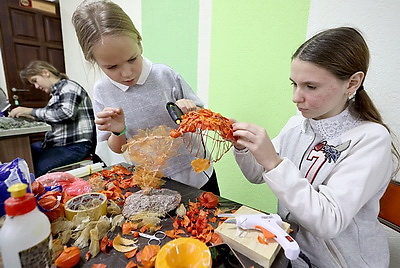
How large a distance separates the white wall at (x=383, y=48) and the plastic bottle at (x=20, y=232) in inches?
54.0

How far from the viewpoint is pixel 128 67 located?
909 mm

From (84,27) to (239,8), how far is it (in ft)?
3.37

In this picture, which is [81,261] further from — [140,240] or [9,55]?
[9,55]

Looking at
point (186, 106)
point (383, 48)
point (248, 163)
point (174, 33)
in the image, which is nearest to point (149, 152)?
point (186, 106)

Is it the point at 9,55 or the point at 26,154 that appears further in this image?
the point at 9,55

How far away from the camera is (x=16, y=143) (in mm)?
1821

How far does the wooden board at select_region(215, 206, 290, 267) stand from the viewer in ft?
1.78

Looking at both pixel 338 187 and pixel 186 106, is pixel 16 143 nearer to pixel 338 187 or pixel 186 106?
pixel 186 106

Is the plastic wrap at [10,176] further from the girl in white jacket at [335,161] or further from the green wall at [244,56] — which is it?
the green wall at [244,56]

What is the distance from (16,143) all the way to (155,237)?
6.04ft

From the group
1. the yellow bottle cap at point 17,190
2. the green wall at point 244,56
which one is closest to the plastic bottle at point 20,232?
the yellow bottle cap at point 17,190

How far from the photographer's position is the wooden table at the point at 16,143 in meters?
1.75

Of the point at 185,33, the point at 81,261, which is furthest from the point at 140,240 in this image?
the point at 185,33

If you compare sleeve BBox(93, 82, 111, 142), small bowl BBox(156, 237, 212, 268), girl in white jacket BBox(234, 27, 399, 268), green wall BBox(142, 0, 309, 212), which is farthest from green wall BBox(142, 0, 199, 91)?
small bowl BBox(156, 237, 212, 268)
